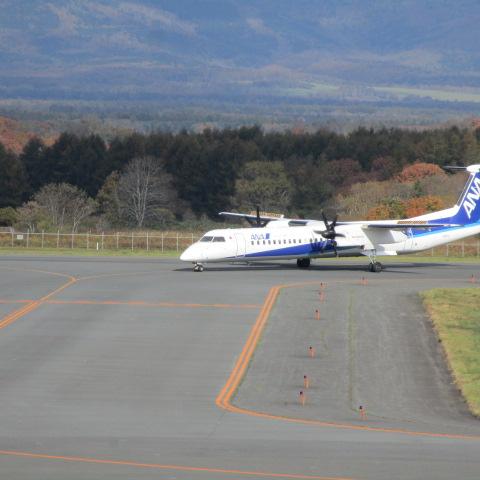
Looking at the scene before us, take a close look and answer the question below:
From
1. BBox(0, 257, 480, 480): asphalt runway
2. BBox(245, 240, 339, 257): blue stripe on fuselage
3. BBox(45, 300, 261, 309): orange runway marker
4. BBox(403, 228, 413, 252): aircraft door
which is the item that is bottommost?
BBox(0, 257, 480, 480): asphalt runway

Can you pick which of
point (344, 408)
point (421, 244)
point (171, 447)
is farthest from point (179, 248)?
point (171, 447)

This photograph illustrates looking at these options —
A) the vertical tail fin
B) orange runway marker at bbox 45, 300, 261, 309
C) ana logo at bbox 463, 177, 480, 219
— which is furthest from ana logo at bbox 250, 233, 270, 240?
orange runway marker at bbox 45, 300, 261, 309

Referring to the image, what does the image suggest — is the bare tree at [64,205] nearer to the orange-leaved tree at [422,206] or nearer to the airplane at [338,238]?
the orange-leaved tree at [422,206]

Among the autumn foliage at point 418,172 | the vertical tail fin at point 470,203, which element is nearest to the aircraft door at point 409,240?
the vertical tail fin at point 470,203

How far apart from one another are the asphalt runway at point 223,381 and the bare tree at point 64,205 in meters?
48.1

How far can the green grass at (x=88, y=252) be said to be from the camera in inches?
3307

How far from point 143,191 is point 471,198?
59.5 meters

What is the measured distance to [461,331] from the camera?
152ft

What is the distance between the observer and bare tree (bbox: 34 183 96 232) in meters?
113

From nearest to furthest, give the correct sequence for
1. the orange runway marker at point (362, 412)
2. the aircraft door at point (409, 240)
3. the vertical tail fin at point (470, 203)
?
the orange runway marker at point (362, 412)
the aircraft door at point (409, 240)
the vertical tail fin at point (470, 203)

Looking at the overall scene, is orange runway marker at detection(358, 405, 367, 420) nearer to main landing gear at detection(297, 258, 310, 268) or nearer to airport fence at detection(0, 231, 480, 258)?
main landing gear at detection(297, 258, 310, 268)

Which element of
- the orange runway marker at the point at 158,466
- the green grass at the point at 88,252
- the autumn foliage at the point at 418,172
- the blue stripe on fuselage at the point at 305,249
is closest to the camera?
the orange runway marker at the point at 158,466

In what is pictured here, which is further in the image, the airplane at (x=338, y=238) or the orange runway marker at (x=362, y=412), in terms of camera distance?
the airplane at (x=338, y=238)

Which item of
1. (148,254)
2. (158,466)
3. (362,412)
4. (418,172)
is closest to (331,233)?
(148,254)
